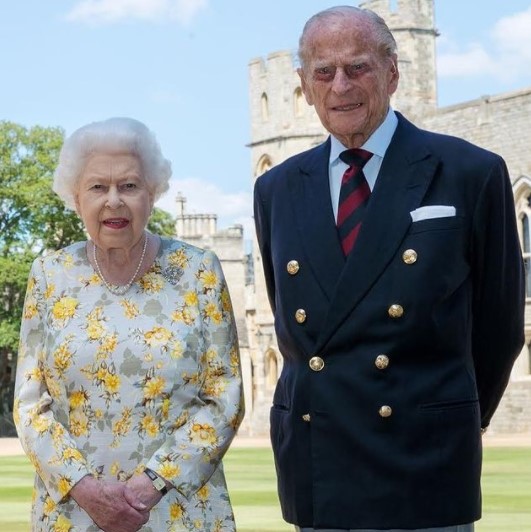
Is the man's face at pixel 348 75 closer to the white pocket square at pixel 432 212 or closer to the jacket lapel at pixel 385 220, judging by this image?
the jacket lapel at pixel 385 220

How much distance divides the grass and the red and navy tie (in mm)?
6759

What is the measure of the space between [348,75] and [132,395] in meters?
1.30

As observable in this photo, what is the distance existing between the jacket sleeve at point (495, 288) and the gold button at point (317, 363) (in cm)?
54

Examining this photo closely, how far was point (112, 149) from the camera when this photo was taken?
4.81m

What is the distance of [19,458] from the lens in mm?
25609

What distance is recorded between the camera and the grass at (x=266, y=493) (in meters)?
11.3

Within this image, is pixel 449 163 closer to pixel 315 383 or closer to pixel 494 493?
pixel 315 383

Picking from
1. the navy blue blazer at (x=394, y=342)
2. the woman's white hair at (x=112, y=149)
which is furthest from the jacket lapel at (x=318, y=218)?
the woman's white hair at (x=112, y=149)

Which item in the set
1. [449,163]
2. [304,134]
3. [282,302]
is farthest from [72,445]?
[304,134]

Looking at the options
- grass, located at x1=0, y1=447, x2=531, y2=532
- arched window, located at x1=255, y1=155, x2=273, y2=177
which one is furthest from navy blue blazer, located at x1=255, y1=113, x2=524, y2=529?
arched window, located at x1=255, y1=155, x2=273, y2=177

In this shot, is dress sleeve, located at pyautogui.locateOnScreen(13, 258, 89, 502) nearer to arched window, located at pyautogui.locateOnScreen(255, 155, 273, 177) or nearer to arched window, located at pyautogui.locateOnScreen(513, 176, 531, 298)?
arched window, located at pyautogui.locateOnScreen(513, 176, 531, 298)

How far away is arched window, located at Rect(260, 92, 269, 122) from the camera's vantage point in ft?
151

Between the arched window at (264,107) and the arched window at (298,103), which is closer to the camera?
the arched window at (298,103)

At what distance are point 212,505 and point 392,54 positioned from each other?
1632 mm
